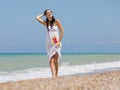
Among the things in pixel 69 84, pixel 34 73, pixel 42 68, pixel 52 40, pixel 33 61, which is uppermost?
pixel 52 40

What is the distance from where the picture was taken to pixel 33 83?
27.0 ft

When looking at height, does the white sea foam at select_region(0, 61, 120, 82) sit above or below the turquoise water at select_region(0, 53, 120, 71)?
above

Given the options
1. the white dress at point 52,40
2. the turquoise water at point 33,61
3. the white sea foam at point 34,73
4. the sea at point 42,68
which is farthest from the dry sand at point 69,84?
the turquoise water at point 33,61

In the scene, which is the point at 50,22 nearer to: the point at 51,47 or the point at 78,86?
the point at 51,47

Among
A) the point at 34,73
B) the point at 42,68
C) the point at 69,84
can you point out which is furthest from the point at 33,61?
the point at 69,84

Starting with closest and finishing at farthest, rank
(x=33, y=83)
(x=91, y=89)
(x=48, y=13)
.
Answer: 1. (x=91, y=89)
2. (x=33, y=83)
3. (x=48, y=13)

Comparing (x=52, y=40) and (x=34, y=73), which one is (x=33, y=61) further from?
(x=52, y=40)

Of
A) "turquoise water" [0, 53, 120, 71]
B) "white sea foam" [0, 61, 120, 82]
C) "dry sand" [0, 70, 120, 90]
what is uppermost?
"dry sand" [0, 70, 120, 90]

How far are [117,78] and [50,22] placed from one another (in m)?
2.28

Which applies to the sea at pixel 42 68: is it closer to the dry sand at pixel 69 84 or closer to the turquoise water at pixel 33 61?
the turquoise water at pixel 33 61

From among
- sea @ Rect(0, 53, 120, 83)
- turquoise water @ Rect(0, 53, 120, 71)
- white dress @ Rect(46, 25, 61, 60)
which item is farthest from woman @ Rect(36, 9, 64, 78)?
turquoise water @ Rect(0, 53, 120, 71)

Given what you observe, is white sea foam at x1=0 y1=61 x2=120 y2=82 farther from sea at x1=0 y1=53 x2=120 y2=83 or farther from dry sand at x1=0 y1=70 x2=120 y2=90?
dry sand at x1=0 y1=70 x2=120 y2=90

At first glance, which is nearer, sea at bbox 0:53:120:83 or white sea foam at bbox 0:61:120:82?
white sea foam at bbox 0:61:120:82

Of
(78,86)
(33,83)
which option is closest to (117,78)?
(78,86)
